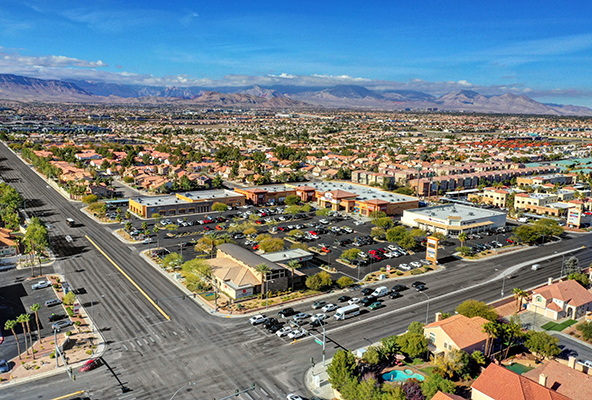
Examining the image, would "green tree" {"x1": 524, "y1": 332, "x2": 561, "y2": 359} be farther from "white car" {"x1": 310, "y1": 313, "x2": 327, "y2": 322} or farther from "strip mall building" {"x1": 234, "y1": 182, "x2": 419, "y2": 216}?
"strip mall building" {"x1": 234, "y1": 182, "x2": 419, "y2": 216}

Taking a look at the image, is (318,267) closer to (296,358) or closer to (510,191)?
(296,358)

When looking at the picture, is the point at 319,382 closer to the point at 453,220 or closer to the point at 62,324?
the point at 62,324

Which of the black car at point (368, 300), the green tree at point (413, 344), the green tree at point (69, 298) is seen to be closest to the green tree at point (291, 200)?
the black car at point (368, 300)

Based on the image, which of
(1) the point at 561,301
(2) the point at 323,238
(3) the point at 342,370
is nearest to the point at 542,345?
(1) the point at 561,301

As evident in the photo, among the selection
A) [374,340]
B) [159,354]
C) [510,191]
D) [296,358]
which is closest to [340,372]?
[296,358]

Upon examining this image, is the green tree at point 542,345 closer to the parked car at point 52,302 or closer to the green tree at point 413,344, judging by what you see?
the green tree at point 413,344

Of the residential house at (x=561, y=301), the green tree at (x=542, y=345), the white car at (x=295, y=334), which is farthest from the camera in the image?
the residential house at (x=561, y=301)
